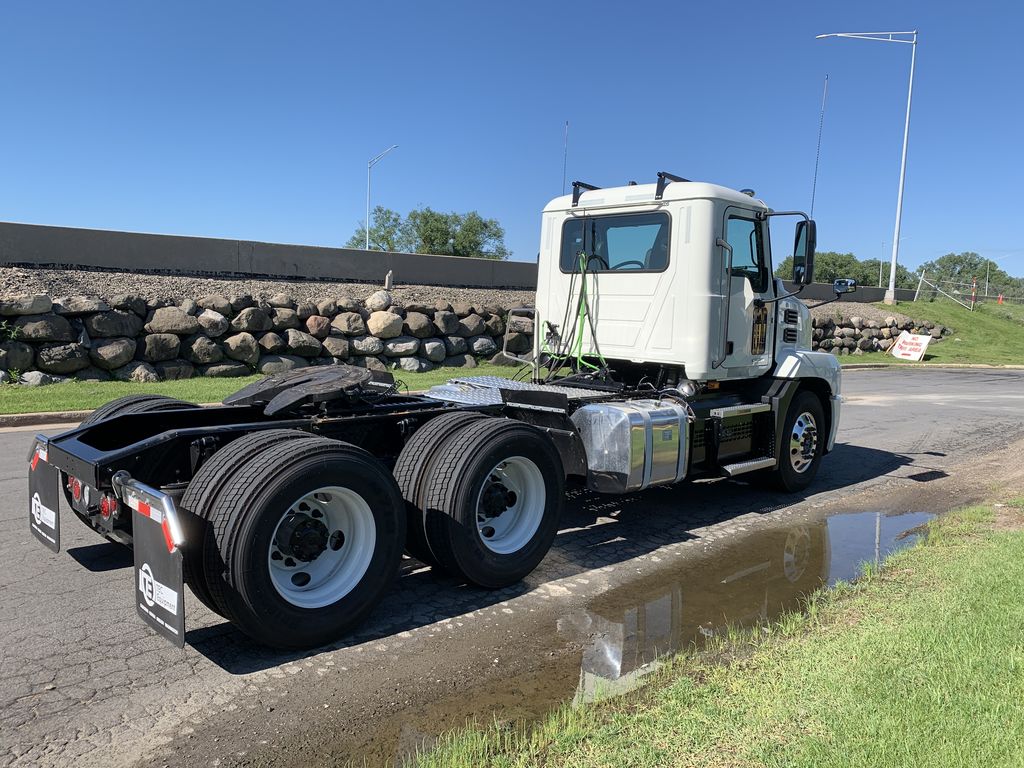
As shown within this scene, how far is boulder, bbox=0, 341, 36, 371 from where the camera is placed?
12406mm

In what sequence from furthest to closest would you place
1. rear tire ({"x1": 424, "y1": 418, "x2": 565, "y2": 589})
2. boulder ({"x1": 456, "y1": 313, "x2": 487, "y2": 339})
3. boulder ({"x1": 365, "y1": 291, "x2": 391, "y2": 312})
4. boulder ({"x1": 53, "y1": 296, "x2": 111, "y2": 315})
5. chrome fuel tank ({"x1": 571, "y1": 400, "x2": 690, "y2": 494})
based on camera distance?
boulder ({"x1": 456, "y1": 313, "x2": 487, "y2": 339}) → boulder ({"x1": 365, "y1": 291, "x2": 391, "y2": 312}) → boulder ({"x1": 53, "y1": 296, "x2": 111, "y2": 315}) → chrome fuel tank ({"x1": 571, "y1": 400, "x2": 690, "y2": 494}) → rear tire ({"x1": 424, "y1": 418, "x2": 565, "y2": 589})

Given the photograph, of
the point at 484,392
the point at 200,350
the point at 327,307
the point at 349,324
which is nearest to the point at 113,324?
the point at 200,350

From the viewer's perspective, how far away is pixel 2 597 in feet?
15.1

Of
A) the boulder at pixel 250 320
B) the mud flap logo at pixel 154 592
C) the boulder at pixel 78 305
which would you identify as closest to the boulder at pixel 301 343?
the boulder at pixel 250 320

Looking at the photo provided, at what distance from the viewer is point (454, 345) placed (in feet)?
56.4

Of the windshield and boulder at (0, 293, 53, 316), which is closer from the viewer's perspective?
the windshield

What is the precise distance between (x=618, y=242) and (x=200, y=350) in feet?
30.6

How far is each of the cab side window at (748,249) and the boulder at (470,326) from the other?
415 inches

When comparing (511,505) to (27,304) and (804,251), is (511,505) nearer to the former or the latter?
(804,251)

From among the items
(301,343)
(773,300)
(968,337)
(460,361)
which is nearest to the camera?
A: (773,300)

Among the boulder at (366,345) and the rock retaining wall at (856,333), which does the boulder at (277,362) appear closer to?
the boulder at (366,345)

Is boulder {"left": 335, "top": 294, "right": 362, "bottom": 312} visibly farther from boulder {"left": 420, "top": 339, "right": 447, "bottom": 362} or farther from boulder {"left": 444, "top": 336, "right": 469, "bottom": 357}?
boulder {"left": 444, "top": 336, "right": 469, "bottom": 357}

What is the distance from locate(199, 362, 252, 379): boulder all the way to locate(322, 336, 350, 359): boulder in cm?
166

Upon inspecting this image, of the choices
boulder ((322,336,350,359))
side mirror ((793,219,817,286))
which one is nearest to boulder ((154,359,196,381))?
boulder ((322,336,350,359))
